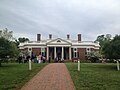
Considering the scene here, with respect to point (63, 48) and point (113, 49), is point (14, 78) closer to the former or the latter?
point (113, 49)

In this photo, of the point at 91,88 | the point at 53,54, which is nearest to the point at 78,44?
the point at 53,54

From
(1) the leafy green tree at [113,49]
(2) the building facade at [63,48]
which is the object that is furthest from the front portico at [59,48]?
(1) the leafy green tree at [113,49]

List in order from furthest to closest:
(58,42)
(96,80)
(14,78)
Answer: (58,42) → (14,78) → (96,80)

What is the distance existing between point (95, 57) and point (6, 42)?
102ft

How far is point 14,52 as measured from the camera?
33.0 metres

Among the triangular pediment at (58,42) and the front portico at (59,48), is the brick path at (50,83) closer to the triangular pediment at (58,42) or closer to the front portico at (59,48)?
the front portico at (59,48)

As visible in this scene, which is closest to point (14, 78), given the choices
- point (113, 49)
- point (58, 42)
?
point (113, 49)

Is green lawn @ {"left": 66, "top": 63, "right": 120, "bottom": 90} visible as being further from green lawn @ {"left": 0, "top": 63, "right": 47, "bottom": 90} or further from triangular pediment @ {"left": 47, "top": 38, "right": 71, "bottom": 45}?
triangular pediment @ {"left": 47, "top": 38, "right": 71, "bottom": 45}

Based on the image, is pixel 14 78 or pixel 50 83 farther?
pixel 14 78

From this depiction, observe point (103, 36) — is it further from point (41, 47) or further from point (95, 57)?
point (95, 57)

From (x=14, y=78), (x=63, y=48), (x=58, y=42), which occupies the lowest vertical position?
(x=14, y=78)

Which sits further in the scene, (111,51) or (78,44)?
(78,44)

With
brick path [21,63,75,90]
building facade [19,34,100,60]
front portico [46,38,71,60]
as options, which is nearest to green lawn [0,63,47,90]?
brick path [21,63,75,90]

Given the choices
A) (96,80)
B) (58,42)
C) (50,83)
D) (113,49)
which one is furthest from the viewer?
(58,42)
